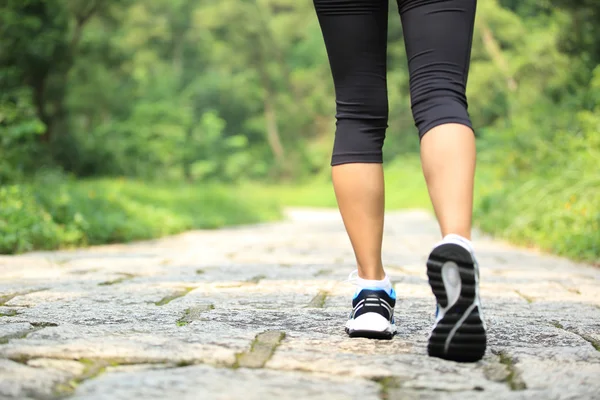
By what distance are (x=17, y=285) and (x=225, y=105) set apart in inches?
1247

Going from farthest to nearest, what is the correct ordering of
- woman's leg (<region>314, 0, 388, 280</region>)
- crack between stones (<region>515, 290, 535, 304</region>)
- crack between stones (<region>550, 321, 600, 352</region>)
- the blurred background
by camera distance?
the blurred background < crack between stones (<region>515, 290, 535, 304</region>) < woman's leg (<region>314, 0, 388, 280</region>) < crack between stones (<region>550, 321, 600, 352</region>)

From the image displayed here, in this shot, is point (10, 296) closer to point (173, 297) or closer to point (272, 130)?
point (173, 297)

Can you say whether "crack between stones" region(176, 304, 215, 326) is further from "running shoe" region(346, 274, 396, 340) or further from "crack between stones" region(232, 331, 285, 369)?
"running shoe" region(346, 274, 396, 340)

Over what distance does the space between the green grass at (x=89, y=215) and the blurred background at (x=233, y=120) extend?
0.06ft

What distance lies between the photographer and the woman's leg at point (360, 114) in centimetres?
182

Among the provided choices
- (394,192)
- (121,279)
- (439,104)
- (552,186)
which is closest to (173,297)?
(121,279)

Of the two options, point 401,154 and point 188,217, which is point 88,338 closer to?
point 188,217

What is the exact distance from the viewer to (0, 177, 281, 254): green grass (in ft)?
15.8

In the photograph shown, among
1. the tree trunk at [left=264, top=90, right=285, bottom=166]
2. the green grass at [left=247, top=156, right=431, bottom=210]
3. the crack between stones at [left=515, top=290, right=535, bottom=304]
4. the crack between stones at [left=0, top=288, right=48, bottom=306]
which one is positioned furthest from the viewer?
the tree trunk at [left=264, top=90, right=285, bottom=166]

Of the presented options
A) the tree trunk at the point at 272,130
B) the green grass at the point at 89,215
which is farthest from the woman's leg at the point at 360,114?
the tree trunk at the point at 272,130

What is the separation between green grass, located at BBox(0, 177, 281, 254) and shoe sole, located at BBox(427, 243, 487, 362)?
142 inches

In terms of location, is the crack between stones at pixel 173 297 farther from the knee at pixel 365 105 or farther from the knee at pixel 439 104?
the knee at pixel 439 104

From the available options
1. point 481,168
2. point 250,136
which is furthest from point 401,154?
point 481,168

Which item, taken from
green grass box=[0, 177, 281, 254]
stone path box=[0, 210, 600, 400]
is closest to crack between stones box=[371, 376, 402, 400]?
stone path box=[0, 210, 600, 400]
